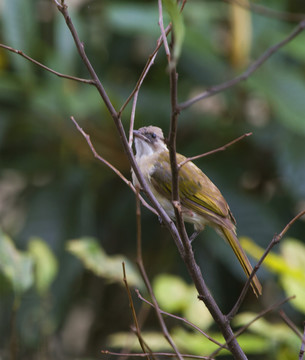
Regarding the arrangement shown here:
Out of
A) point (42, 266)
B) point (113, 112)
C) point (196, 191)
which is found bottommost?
point (42, 266)

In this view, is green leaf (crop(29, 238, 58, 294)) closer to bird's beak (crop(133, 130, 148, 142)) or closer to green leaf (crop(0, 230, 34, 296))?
green leaf (crop(0, 230, 34, 296))

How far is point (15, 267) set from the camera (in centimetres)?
219

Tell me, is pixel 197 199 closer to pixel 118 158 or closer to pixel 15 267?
pixel 15 267

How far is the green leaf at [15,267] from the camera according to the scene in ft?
7.09

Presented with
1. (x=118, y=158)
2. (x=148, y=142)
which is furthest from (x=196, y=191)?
(x=118, y=158)

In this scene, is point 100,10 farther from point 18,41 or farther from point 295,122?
point 295,122

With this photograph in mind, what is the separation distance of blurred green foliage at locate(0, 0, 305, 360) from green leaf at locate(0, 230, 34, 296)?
1026mm

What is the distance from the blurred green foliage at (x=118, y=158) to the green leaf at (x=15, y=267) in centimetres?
103

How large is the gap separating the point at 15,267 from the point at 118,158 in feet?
4.94

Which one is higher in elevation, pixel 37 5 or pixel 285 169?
pixel 37 5

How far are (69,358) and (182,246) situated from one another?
108 inches

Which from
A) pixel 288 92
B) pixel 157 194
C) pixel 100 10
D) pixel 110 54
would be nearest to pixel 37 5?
pixel 100 10

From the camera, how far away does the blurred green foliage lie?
351 cm

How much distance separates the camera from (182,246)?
4.73 feet
